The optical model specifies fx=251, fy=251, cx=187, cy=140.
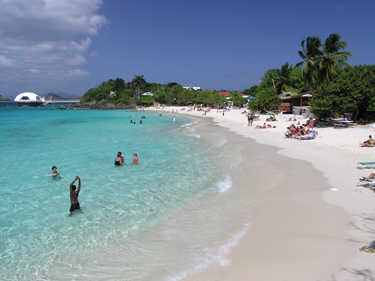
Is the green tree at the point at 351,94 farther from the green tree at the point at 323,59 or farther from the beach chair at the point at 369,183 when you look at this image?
the beach chair at the point at 369,183

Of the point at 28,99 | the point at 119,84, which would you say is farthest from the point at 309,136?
the point at 28,99

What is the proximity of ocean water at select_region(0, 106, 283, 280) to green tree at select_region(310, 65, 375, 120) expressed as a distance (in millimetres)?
11005

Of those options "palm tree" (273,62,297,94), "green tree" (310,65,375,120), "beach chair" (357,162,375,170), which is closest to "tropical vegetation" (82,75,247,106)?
"palm tree" (273,62,297,94)

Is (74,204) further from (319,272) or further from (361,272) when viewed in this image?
(361,272)

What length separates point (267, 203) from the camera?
830 centimetres

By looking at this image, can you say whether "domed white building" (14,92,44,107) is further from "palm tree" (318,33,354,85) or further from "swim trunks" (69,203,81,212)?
"swim trunks" (69,203,81,212)

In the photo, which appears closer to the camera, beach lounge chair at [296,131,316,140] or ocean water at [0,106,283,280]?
ocean water at [0,106,283,280]

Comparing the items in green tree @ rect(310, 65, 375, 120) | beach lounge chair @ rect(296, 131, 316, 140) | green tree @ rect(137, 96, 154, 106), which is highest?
green tree @ rect(137, 96, 154, 106)

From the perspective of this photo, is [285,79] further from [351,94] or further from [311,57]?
[351,94]

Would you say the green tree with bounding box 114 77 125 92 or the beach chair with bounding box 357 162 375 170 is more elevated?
the green tree with bounding box 114 77 125 92

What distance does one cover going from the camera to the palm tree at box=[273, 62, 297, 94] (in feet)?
162

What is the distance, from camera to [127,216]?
8055 mm

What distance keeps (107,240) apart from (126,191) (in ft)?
12.3

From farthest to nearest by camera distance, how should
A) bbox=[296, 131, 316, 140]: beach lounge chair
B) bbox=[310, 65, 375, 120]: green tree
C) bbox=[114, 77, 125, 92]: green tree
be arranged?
bbox=[114, 77, 125, 92]: green tree
bbox=[310, 65, 375, 120]: green tree
bbox=[296, 131, 316, 140]: beach lounge chair
